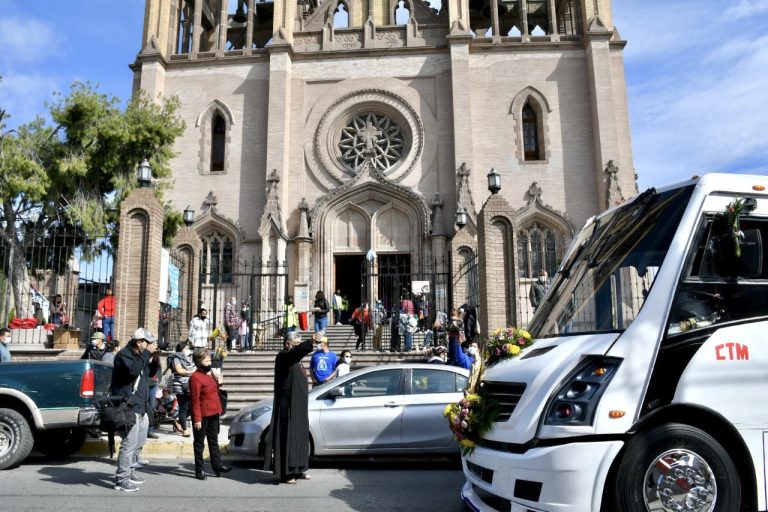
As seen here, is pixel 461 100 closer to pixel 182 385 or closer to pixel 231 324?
pixel 231 324

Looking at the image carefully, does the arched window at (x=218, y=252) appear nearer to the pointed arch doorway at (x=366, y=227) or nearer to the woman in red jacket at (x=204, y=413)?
the pointed arch doorway at (x=366, y=227)

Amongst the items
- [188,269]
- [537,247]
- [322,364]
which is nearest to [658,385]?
[322,364]

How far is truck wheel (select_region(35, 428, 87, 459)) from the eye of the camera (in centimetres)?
904

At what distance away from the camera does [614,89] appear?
2542cm

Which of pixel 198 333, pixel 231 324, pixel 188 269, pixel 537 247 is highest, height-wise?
pixel 537 247

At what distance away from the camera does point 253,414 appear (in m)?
8.64

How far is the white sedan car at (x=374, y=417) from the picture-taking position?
8.30 metres

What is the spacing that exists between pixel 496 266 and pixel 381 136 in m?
14.1

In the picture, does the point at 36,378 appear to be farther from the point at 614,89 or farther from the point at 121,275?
the point at 614,89

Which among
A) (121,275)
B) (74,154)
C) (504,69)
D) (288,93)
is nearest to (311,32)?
(288,93)

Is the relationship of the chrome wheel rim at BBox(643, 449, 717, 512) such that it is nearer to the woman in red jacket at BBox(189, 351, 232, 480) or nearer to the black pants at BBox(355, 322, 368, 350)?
the woman in red jacket at BBox(189, 351, 232, 480)

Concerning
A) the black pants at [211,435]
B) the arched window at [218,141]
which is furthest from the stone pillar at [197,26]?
the black pants at [211,435]

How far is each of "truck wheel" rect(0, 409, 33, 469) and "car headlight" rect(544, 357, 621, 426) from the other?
6.80 m

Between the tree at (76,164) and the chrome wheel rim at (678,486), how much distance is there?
1835 centimetres
